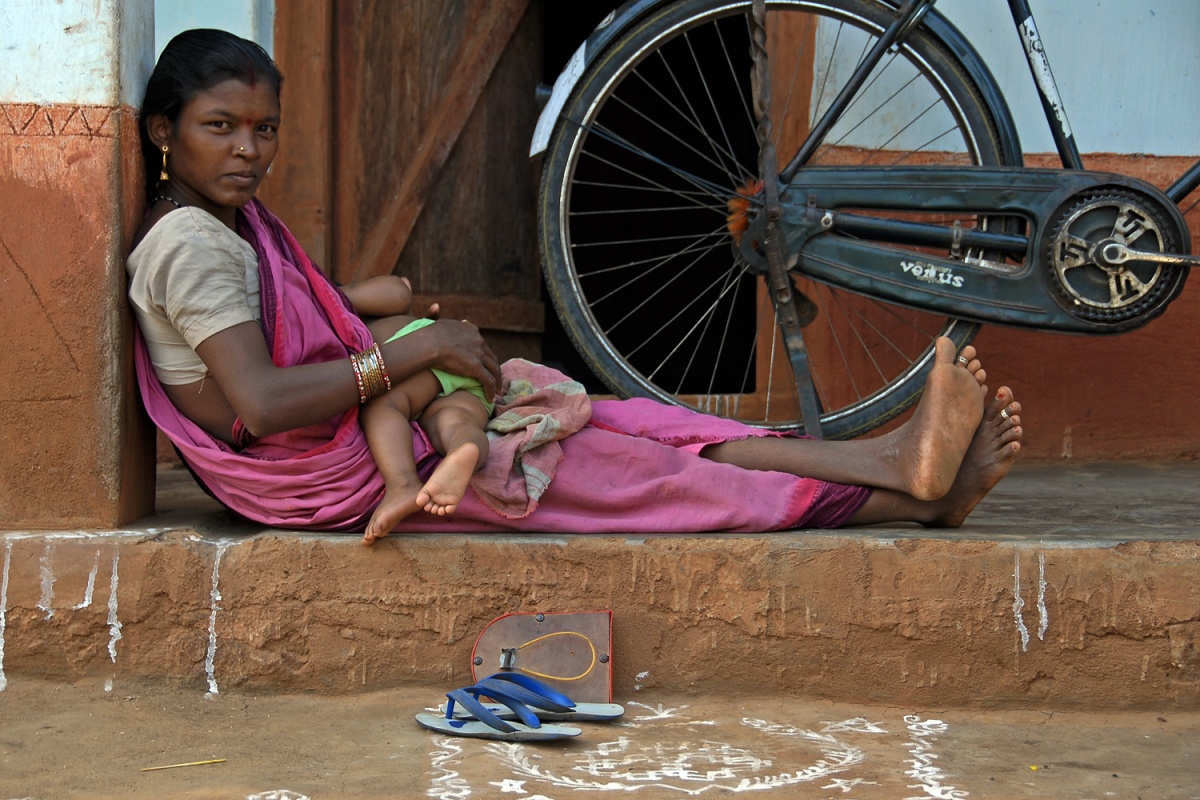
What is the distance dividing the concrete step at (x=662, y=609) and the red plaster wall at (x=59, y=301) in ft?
0.44

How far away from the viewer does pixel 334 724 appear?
2.30 m

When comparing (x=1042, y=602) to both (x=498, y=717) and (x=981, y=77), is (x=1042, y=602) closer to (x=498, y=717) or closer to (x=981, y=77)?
(x=498, y=717)

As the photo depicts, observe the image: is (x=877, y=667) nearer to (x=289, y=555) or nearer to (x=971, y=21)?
(x=289, y=555)

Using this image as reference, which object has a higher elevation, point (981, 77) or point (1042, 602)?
point (981, 77)

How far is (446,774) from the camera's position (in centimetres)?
203

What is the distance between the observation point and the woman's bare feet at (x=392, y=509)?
2355 mm

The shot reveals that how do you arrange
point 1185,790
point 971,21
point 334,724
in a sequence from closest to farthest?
point 1185,790
point 334,724
point 971,21

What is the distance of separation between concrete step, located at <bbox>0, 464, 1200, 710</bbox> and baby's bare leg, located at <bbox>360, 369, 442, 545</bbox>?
0.28 feet

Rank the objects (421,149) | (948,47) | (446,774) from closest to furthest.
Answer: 1. (446,774)
2. (948,47)
3. (421,149)

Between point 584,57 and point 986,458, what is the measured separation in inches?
57.1

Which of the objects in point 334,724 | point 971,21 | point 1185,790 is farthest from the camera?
point 971,21

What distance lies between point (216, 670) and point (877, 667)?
1285 mm

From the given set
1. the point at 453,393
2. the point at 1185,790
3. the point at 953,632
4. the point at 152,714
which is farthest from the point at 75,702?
the point at 1185,790

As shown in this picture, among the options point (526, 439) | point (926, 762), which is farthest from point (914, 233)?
point (926, 762)
